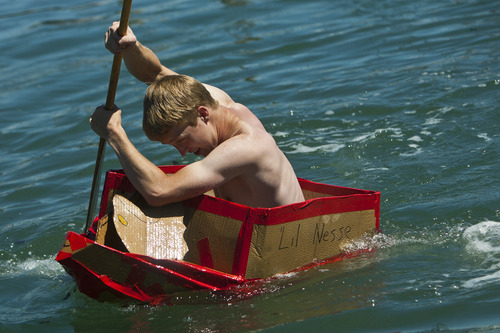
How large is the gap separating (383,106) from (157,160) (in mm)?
2350

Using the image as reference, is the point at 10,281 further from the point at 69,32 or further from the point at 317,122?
the point at 69,32

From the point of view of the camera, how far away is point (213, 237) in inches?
173

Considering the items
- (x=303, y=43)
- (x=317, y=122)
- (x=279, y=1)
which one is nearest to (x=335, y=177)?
(x=317, y=122)

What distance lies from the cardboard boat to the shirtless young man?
19 centimetres

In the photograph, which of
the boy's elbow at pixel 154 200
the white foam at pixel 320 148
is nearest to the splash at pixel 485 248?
the boy's elbow at pixel 154 200

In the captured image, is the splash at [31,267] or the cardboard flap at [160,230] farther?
the splash at [31,267]

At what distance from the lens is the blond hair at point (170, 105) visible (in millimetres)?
4207

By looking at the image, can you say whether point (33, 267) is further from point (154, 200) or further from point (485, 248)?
point (485, 248)

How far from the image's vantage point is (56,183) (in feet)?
23.9

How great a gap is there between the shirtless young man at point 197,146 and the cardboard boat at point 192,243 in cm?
19

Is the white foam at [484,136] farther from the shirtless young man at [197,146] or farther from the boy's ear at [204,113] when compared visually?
the boy's ear at [204,113]

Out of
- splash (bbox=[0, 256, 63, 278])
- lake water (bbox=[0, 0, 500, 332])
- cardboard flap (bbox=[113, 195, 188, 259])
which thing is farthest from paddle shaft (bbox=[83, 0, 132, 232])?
splash (bbox=[0, 256, 63, 278])

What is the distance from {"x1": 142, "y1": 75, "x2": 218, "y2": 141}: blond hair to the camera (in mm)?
4207

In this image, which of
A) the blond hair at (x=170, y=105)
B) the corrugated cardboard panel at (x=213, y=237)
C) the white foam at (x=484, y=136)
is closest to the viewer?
the blond hair at (x=170, y=105)
